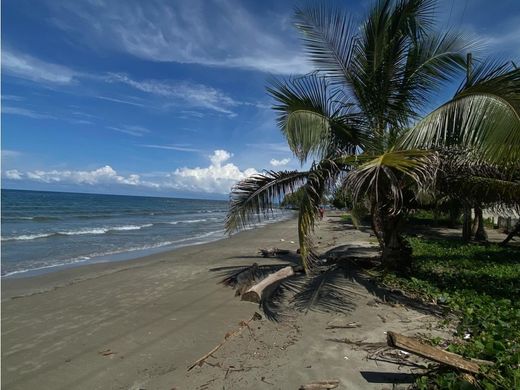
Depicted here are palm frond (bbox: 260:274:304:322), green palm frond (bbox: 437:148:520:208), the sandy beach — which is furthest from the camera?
green palm frond (bbox: 437:148:520:208)

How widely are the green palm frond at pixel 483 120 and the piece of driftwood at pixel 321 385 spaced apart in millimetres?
3672

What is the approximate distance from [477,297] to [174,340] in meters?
4.61

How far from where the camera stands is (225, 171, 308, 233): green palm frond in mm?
7352

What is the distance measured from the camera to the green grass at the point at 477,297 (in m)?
3.30

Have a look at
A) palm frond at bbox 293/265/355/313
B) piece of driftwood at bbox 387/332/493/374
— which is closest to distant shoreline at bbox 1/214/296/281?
palm frond at bbox 293/265/355/313

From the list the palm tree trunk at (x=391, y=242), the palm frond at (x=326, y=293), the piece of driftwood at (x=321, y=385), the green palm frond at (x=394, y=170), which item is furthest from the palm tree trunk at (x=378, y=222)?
the piece of driftwood at (x=321, y=385)

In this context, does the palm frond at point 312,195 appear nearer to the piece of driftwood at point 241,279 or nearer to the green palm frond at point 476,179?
the piece of driftwood at point 241,279

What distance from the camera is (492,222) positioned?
2228 centimetres

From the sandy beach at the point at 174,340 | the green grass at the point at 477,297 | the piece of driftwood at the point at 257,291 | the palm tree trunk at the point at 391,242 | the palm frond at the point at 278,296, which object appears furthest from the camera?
the palm tree trunk at the point at 391,242

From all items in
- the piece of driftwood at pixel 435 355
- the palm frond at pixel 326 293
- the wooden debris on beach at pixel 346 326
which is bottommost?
the wooden debris on beach at pixel 346 326

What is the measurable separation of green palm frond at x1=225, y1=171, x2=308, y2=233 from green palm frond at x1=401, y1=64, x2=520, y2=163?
2163mm

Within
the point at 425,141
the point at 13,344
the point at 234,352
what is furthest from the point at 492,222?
the point at 13,344

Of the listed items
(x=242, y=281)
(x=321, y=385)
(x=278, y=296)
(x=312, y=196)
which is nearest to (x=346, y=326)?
(x=321, y=385)

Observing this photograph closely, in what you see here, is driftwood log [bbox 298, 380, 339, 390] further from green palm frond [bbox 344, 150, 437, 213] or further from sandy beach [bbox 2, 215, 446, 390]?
green palm frond [bbox 344, 150, 437, 213]
